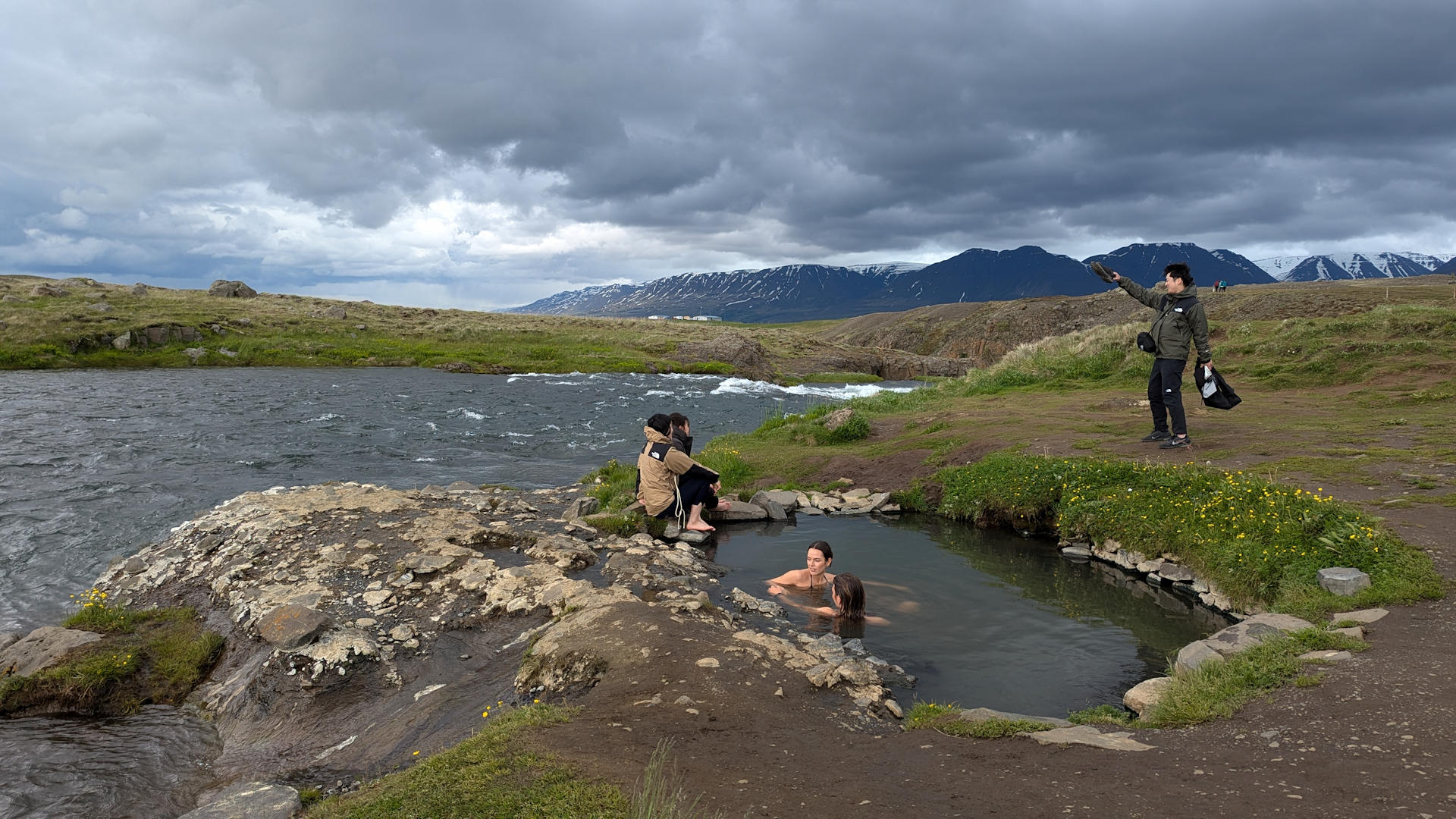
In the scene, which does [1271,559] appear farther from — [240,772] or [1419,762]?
[240,772]

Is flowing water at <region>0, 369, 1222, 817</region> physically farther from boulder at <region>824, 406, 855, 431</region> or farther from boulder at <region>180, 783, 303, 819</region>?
boulder at <region>824, 406, 855, 431</region>

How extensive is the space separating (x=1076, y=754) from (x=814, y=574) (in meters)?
6.36

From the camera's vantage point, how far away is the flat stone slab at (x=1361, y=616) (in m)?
7.53

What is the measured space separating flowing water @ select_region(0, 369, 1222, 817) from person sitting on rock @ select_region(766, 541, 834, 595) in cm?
46

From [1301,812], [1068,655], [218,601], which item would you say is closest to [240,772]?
[218,601]

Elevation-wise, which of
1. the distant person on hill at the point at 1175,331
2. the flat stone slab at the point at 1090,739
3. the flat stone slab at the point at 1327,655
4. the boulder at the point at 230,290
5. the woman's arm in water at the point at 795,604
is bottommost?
the woman's arm in water at the point at 795,604

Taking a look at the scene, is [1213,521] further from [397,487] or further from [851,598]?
[397,487]

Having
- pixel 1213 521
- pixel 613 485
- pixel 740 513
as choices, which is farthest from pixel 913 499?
pixel 613 485

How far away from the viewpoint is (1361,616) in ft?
25.0

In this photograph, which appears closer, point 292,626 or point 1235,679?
point 1235,679

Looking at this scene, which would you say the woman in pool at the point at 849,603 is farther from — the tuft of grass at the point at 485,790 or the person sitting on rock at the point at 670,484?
the tuft of grass at the point at 485,790

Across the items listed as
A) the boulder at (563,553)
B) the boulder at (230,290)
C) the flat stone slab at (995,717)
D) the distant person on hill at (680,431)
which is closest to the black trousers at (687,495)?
the distant person on hill at (680,431)

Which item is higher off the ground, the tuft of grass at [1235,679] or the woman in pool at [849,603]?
the tuft of grass at [1235,679]

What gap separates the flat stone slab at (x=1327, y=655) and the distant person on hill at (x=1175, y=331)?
903cm
